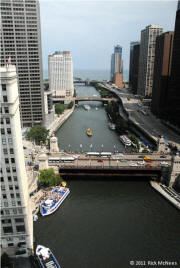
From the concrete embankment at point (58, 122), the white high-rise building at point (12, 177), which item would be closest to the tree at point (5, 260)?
the white high-rise building at point (12, 177)

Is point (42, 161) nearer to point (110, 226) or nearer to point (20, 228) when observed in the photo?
point (20, 228)

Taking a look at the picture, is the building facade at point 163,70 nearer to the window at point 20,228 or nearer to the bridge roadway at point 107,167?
the bridge roadway at point 107,167

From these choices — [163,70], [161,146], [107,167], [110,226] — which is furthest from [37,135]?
[163,70]

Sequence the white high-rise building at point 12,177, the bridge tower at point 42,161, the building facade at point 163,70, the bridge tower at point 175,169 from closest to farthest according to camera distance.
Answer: the white high-rise building at point 12,177 → the bridge tower at point 175,169 → the bridge tower at point 42,161 → the building facade at point 163,70

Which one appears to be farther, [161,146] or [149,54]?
[149,54]

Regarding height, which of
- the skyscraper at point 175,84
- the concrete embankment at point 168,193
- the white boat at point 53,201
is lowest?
the concrete embankment at point 168,193

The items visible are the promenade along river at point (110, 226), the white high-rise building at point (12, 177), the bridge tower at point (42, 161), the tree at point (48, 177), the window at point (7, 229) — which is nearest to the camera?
the white high-rise building at point (12, 177)

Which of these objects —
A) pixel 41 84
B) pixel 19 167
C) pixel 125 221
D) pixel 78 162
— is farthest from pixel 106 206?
pixel 41 84
